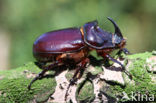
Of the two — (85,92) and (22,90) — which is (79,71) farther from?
(22,90)

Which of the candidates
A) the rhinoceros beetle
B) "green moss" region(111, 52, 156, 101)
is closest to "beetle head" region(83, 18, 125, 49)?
the rhinoceros beetle

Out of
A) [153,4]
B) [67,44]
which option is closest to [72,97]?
[67,44]

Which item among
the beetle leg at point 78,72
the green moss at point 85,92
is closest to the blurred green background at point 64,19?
the beetle leg at point 78,72

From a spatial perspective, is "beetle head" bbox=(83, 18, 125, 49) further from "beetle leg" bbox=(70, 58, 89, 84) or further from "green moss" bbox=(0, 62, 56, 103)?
"green moss" bbox=(0, 62, 56, 103)

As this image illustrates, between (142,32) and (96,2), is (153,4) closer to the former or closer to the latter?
(142,32)

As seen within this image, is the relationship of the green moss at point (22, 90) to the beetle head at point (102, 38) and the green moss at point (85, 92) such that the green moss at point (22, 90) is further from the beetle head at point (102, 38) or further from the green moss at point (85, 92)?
the beetle head at point (102, 38)

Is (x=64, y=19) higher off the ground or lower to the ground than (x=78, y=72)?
higher

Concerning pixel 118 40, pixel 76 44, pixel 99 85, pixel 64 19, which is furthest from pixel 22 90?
pixel 64 19
